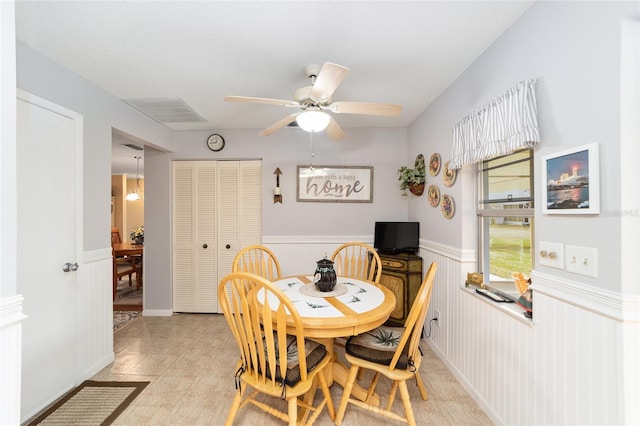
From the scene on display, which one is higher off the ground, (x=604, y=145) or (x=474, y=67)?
(x=474, y=67)

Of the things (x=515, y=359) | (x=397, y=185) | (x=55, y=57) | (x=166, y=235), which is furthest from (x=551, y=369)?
(x=166, y=235)

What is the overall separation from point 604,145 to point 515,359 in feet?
3.97

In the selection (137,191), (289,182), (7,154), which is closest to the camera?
(7,154)

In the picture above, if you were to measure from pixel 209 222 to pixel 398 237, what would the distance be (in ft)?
8.10

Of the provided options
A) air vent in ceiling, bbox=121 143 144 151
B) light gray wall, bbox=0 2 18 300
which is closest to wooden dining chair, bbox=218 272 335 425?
light gray wall, bbox=0 2 18 300

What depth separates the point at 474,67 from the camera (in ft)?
6.33

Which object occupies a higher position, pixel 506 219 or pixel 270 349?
pixel 506 219

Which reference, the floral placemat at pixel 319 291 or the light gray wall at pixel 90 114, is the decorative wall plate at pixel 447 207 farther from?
the light gray wall at pixel 90 114

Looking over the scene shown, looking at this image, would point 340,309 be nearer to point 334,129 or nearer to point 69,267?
point 334,129

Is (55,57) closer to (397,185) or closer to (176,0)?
(176,0)

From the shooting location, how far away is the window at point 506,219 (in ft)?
5.40

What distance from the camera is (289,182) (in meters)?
3.45

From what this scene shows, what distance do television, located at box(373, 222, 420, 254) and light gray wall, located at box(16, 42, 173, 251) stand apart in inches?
110

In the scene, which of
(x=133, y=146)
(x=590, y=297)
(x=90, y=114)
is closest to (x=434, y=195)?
(x=590, y=297)
